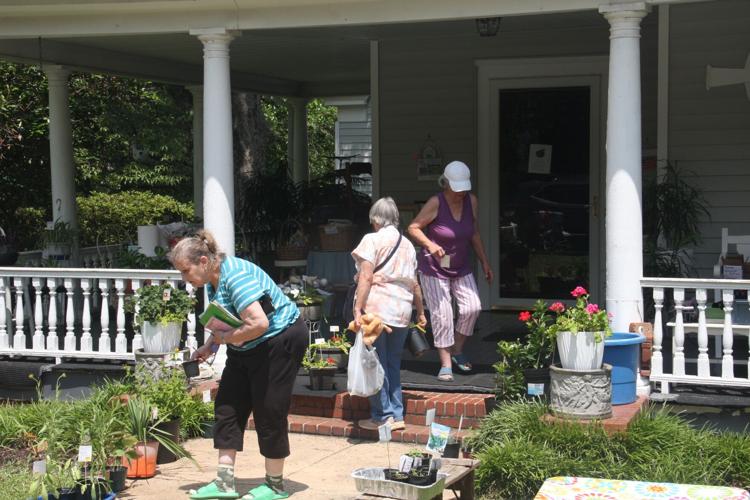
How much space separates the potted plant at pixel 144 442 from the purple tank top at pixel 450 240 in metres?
2.15

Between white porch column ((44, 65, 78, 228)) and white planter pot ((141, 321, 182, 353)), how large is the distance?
3.79 m

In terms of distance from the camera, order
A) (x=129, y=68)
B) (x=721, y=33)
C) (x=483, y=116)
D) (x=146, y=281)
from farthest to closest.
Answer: (x=129, y=68) < (x=483, y=116) < (x=721, y=33) < (x=146, y=281)

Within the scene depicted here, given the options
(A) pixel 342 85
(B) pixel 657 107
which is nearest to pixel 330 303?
(B) pixel 657 107

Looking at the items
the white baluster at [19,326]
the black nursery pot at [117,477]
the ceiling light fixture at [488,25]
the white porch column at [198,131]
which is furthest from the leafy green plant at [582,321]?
the white porch column at [198,131]

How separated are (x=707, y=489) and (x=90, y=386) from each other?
4.71 m

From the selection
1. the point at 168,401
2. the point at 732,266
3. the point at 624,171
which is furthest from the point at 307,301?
the point at 732,266

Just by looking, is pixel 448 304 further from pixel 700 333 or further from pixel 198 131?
pixel 198 131

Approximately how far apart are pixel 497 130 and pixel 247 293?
5568 millimetres

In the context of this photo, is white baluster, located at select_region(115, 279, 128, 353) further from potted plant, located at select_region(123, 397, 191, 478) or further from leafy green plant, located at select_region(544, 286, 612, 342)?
leafy green plant, located at select_region(544, 286, 612, 342)

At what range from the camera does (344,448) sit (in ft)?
21.1

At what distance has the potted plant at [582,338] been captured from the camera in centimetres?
578

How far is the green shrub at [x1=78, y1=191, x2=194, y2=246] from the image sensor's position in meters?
17.5

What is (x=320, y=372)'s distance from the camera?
6.93m

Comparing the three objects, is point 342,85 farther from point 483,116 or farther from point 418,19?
point 418,19
